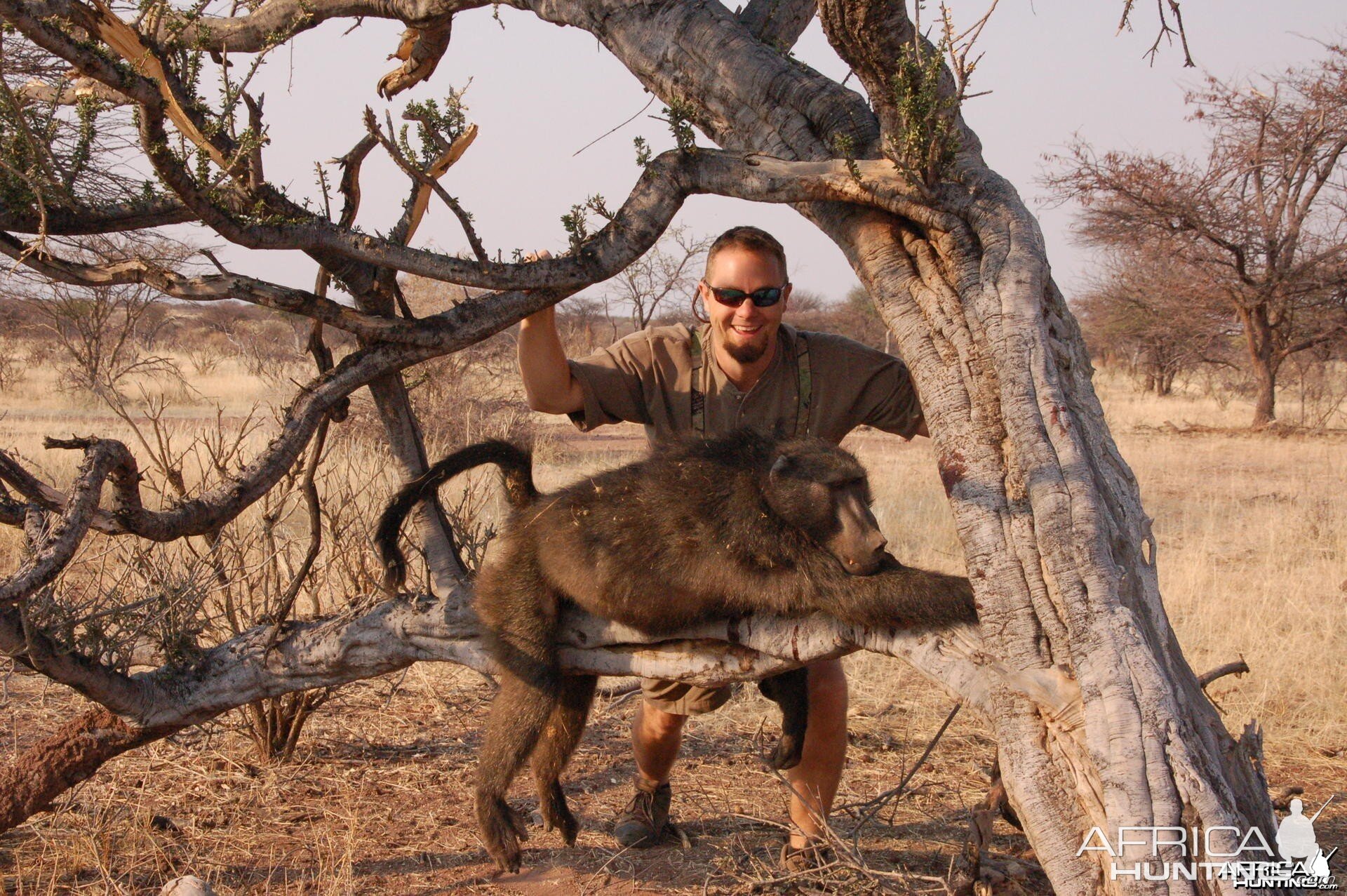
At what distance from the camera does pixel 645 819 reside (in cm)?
398

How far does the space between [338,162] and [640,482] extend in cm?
127

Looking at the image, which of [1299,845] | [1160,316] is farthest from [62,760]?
[1160,316]

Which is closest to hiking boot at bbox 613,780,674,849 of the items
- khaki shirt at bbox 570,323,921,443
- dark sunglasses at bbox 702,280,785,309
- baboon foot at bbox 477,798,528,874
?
baboon foot at bbox 477,798,528,874

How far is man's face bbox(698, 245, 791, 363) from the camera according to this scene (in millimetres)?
3316

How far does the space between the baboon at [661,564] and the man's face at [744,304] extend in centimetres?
33

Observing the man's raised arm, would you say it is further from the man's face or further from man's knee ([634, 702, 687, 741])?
man's knee ([634, 702, 687, 741])

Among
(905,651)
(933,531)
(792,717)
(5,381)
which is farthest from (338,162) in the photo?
(5,381)

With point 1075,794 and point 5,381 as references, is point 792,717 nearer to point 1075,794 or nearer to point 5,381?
point 1075,794

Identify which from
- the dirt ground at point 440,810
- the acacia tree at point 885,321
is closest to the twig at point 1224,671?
the acacia tree at point 885,321

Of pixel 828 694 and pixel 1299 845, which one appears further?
pixel 828 694

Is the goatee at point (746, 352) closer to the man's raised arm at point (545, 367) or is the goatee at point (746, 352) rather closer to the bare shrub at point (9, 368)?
the man's raised arm at point (545, 367)

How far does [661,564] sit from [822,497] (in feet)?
1.67

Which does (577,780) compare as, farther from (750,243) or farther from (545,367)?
(750,243)

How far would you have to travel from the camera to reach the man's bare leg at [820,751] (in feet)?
11.8
